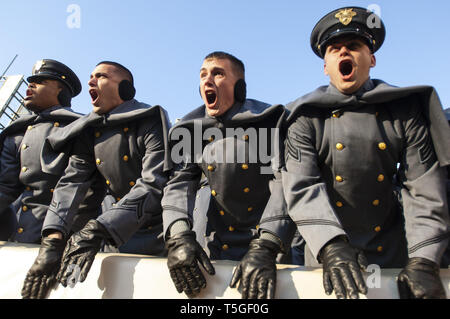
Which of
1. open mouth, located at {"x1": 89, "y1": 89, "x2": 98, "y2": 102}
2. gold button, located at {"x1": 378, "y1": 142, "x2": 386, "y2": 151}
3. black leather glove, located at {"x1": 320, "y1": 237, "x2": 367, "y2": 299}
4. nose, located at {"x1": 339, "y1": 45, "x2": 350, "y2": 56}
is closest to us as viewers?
black leather glove, located at {"x1": 320, "y1": 237, "x2": 367, "y2": 299}

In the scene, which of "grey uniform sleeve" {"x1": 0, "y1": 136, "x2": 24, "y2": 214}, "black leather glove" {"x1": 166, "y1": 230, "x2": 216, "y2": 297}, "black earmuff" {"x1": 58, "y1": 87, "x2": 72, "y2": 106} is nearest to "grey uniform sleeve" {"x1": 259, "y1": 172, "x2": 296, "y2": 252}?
"black leather glove" {"x1": 166, "y1": 230, "x2": 216, "y2": 297}

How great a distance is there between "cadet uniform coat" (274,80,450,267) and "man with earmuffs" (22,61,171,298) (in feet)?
4.03

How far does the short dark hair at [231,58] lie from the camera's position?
3.20 meters

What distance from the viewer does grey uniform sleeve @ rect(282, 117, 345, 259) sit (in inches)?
80.0

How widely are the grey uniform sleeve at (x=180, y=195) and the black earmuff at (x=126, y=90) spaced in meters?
1.13

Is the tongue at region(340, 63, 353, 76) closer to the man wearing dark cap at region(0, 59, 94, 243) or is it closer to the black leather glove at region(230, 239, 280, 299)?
the black leather glove at region(230, 239, 280, 299)

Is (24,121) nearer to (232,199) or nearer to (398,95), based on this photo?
(232,199)

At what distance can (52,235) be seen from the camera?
2811mm

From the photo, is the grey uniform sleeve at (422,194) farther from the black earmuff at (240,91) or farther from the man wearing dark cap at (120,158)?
the man wearing dark cap at (120,158)

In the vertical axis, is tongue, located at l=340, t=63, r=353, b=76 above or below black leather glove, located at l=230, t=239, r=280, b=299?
above

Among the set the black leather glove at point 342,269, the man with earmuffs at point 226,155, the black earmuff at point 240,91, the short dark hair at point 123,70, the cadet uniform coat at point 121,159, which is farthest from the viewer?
the short dark hair at point 123,70

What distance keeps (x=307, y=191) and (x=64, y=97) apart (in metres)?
3.56

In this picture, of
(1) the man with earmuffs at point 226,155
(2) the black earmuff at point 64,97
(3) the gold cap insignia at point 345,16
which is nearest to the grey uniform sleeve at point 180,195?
(1) the man with earmuffs at point 226,155
